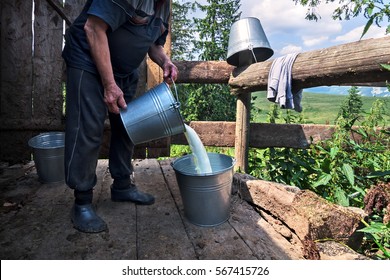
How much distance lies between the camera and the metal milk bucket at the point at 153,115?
1.78 meters

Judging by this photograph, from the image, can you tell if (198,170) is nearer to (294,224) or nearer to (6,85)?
(294,224)

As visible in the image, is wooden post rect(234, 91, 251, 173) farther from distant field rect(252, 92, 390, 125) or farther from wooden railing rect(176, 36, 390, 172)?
distant field rect(252, 92, 390, 125)

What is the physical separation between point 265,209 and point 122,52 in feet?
4.69

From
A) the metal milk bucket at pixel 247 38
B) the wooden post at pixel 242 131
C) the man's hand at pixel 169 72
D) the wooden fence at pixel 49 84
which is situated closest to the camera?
the man's hand at pixel 169 72

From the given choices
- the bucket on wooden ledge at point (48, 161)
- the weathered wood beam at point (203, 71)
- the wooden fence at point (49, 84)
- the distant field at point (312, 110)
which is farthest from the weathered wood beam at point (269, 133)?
the bucket on wooden ledge at point (48, 161)

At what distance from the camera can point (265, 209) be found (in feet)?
7.20

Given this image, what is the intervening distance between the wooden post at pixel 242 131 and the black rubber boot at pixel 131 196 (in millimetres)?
1344

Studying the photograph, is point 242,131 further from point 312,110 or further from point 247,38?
point 312,110

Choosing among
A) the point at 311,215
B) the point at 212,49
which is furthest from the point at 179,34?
the point at 311,215

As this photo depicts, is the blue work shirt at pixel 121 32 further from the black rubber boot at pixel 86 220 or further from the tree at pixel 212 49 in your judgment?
the tree at pixel 212 49

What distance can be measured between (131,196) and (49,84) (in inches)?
68.6

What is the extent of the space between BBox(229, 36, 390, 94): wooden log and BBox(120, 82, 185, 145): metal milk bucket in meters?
1.29

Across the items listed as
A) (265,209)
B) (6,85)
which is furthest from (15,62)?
(265,209)

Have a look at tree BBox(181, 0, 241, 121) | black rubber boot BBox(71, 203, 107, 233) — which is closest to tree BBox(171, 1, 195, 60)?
tree BBox(181, 0, 241, 121)
